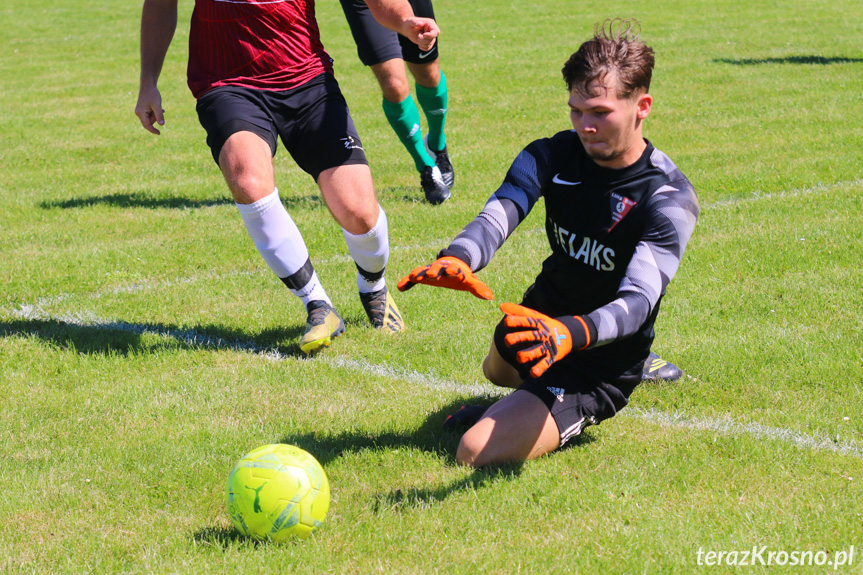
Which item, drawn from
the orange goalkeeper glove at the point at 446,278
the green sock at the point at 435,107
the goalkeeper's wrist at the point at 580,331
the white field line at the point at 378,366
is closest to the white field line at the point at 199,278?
the white field line at the point at 378,366

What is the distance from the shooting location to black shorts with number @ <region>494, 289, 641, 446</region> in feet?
11.9

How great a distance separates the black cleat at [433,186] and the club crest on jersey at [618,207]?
Answer: 4269 mm

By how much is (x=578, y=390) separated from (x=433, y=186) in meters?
4.22

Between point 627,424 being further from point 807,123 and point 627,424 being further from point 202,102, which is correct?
point 807,123

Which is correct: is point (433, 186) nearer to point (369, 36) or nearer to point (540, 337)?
point (369, 36)

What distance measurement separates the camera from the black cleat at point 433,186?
7.68 meters

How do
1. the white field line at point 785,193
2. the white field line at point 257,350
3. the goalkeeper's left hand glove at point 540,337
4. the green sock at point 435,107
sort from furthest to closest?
the green sock at point 435,107 → the white field line at point 785,193 → the white field line at point 257,350 → the goalkeeper's left hand glove at point 540,337

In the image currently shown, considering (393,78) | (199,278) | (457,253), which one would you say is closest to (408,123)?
(393,78)

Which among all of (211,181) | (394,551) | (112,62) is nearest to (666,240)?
(394,551)

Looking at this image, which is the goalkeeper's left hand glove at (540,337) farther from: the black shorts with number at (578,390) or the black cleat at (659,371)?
the black cleat at (659,371)

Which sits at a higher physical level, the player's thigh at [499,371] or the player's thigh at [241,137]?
the player's thigh at [241,137]

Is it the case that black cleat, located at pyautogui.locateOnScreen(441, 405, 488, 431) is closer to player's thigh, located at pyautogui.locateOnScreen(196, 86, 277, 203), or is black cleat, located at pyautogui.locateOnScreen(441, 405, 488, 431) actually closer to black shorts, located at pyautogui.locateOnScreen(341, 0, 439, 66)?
player's thigh, located at pyautogui.locateOnScreen(196, 86, 277, 203)

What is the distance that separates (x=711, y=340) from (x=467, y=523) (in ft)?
7.10

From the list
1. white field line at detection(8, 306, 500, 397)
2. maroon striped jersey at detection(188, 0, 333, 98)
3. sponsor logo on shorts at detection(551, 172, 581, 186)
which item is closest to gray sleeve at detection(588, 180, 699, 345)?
sponsor logo on shorts at detection(551, 172, 581, 186)
